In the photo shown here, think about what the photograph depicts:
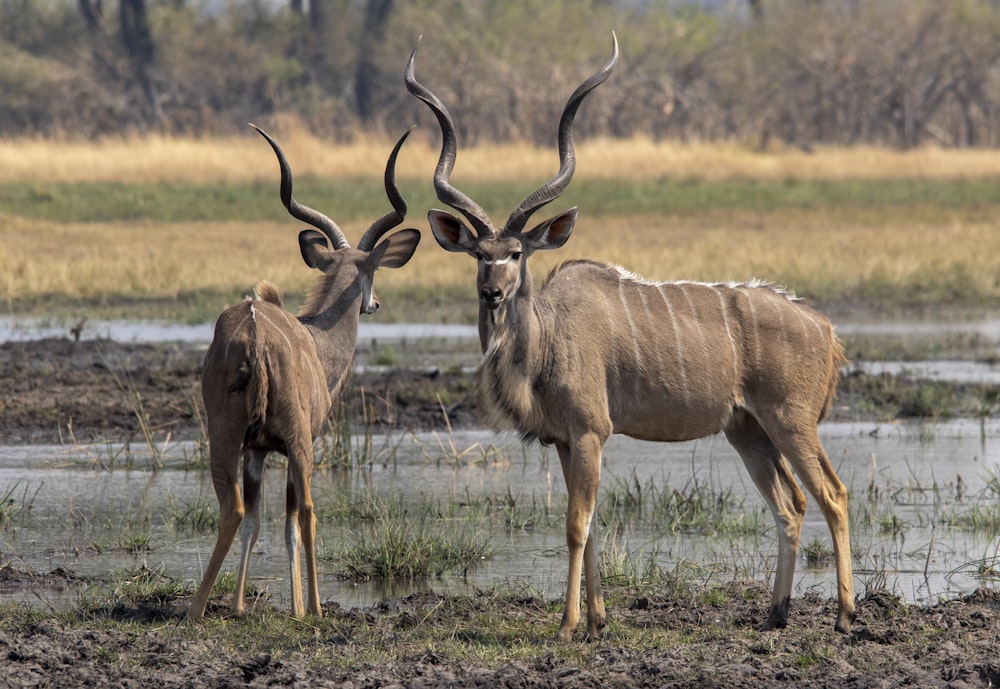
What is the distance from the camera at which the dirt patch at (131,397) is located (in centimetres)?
1045

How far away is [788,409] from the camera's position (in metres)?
6.26

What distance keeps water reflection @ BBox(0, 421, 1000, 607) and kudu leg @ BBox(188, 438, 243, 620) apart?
737 mm

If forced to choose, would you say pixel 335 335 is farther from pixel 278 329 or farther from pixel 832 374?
pixel 832 374

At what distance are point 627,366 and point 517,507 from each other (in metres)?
2.36

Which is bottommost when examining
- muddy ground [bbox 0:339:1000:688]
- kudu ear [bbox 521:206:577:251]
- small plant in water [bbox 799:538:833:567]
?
small plant in water [bbox 799:538:833:567]

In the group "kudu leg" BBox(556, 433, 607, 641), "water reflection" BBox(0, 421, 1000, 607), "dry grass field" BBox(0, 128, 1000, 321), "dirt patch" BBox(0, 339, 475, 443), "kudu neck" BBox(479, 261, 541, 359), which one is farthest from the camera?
"dry grass field" BBox(0, 128, 1000, 321)

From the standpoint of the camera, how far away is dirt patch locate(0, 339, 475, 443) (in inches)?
411

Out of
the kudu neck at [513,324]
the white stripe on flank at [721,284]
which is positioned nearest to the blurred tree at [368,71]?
the white stripe on flank at [721,284]

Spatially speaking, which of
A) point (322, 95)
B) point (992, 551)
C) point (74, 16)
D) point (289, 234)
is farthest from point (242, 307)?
point (74, 16)

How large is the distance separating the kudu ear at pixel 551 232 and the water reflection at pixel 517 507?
1.50 metres

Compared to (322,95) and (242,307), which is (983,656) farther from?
(322,95)

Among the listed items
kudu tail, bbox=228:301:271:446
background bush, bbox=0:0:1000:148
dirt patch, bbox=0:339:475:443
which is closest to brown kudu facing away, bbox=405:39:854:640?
kudu tail, bbox=228:301:271:446

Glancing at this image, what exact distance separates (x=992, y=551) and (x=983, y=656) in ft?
7.01

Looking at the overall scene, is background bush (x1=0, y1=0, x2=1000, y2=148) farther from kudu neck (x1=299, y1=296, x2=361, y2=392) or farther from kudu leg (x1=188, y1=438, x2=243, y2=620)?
kudu leg (x1=188, y1=438, x2=243, y2=620)
